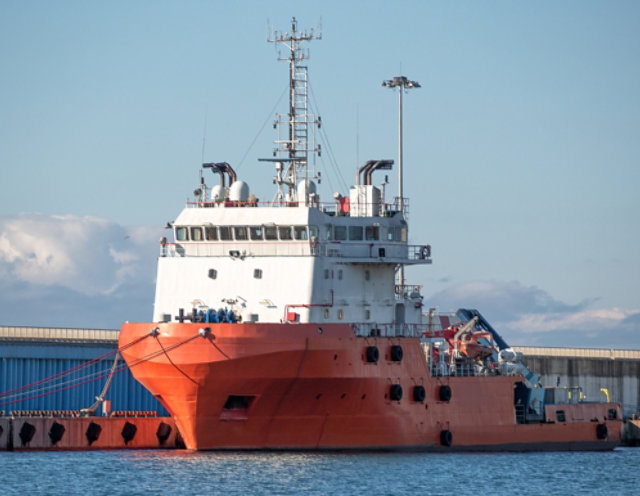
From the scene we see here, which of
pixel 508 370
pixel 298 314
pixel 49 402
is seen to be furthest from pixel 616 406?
pixel 49 402

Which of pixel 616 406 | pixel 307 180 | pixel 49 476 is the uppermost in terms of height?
pixel 307 180

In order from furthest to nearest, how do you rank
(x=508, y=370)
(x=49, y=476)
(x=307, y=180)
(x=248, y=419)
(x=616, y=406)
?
(x=616, y=406), (x=508, y=370), (x=307, y=180), (x=248, y=419), (x=49, y=476)

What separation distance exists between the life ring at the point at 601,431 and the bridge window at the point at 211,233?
18.6 metres

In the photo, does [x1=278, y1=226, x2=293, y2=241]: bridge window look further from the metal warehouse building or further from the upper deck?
the metal warehouse building

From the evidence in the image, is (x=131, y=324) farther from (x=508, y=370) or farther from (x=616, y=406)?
(x=616, y=406)

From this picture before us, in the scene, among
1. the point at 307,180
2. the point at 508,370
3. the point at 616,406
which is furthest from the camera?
the point at 616,406

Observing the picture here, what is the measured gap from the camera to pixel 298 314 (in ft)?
157

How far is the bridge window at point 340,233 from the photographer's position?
5031 centimetres

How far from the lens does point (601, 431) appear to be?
59281 millimetres

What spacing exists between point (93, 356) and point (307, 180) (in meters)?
14.6

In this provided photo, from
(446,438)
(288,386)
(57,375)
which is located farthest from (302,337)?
(57,375)

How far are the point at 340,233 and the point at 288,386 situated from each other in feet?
20.9

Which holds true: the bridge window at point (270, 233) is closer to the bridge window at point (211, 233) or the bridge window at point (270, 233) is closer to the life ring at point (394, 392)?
the bridge window at point (211, 233)

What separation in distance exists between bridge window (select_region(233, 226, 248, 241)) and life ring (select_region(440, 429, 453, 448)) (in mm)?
9531
